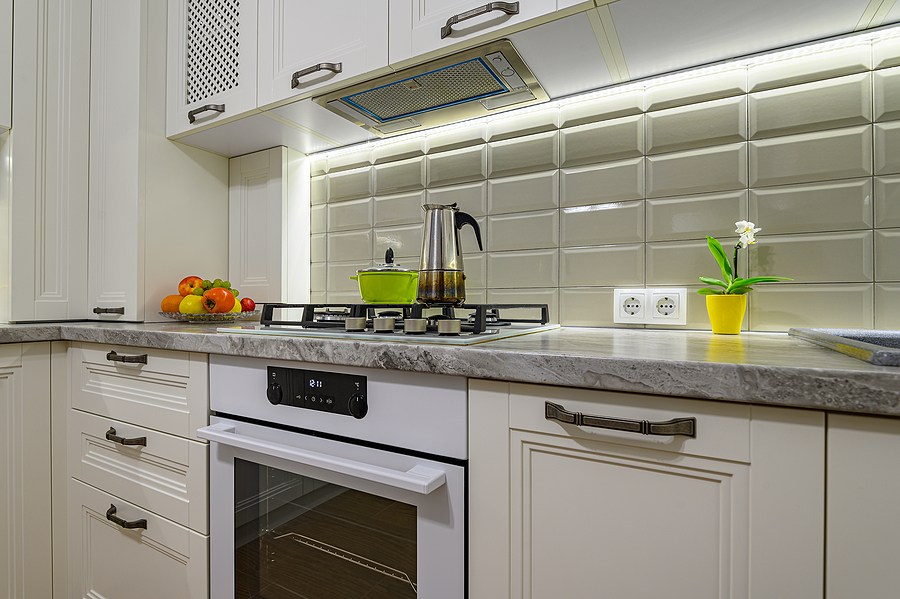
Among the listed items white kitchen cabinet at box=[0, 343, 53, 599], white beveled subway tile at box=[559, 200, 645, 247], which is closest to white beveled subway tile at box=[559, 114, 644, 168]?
white beveled subway tile at box=[559, 200, 645, 247]

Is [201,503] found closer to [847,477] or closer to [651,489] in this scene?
[651,489]

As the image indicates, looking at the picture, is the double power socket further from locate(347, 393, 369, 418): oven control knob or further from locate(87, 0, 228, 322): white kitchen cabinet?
locate(87, 0, 228, 322): white kitchen cabinet

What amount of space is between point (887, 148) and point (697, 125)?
0.38 metres

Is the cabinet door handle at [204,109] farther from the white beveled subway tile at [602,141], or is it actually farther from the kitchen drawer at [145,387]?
the white beveled subway tile at [602,141]

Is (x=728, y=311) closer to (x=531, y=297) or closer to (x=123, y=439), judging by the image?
(x=531, y=297)

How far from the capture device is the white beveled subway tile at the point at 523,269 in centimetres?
132

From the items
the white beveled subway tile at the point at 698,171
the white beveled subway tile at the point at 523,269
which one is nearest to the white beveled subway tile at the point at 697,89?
the white beveled subway tile at the point at 698,171

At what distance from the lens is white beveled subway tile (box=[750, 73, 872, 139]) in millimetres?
998

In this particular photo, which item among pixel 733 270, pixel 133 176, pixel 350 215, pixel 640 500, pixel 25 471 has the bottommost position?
pixel 25 471

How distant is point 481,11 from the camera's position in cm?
96

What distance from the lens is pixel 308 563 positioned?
35.8 inches

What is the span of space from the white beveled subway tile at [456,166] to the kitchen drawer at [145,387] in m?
0.89

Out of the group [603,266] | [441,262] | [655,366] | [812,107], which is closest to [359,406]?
[441,262]

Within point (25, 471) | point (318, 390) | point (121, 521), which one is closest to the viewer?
point (318, 390)
